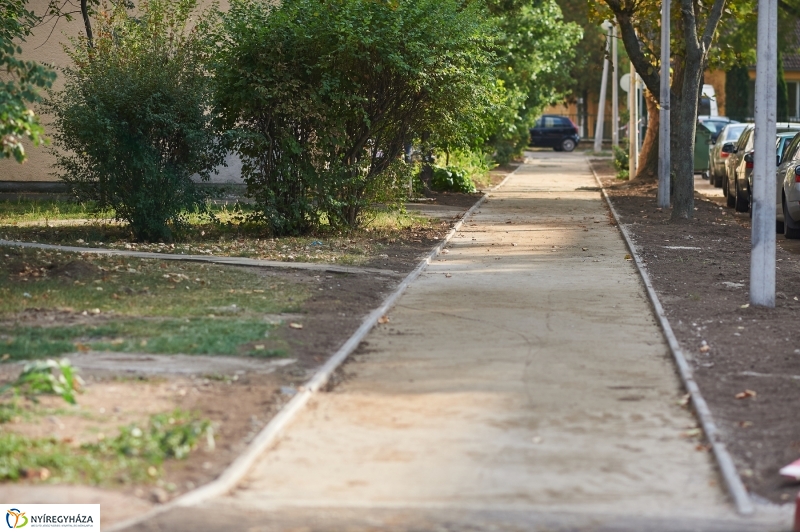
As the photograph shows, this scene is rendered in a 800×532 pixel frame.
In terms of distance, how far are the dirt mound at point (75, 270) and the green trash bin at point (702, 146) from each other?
2669cm

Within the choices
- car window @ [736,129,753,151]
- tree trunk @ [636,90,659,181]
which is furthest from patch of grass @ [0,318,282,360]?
tree trunk @ [636,90,659,181]

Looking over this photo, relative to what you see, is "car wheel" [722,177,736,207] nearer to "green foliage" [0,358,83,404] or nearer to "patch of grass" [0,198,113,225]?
"patch of grass" [0,198,113,225]

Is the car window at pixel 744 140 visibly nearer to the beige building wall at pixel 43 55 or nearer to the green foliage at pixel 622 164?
the green foliage at pixel 622 164

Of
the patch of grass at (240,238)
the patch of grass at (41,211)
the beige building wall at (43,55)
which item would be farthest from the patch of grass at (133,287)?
the beige building wall at (43,55)

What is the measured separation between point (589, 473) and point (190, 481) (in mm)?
2137

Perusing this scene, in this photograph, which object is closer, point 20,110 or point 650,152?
point 20,110

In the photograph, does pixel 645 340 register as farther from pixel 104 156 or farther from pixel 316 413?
pixel 104 156

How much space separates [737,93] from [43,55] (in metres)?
43.0

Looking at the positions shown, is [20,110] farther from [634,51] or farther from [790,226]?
[634,51]

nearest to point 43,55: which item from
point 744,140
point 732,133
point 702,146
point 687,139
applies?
point 687,139

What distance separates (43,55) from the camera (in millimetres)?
26234

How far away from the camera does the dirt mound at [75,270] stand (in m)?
12.7

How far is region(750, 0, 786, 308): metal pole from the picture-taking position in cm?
1142

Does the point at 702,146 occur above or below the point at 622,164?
above
